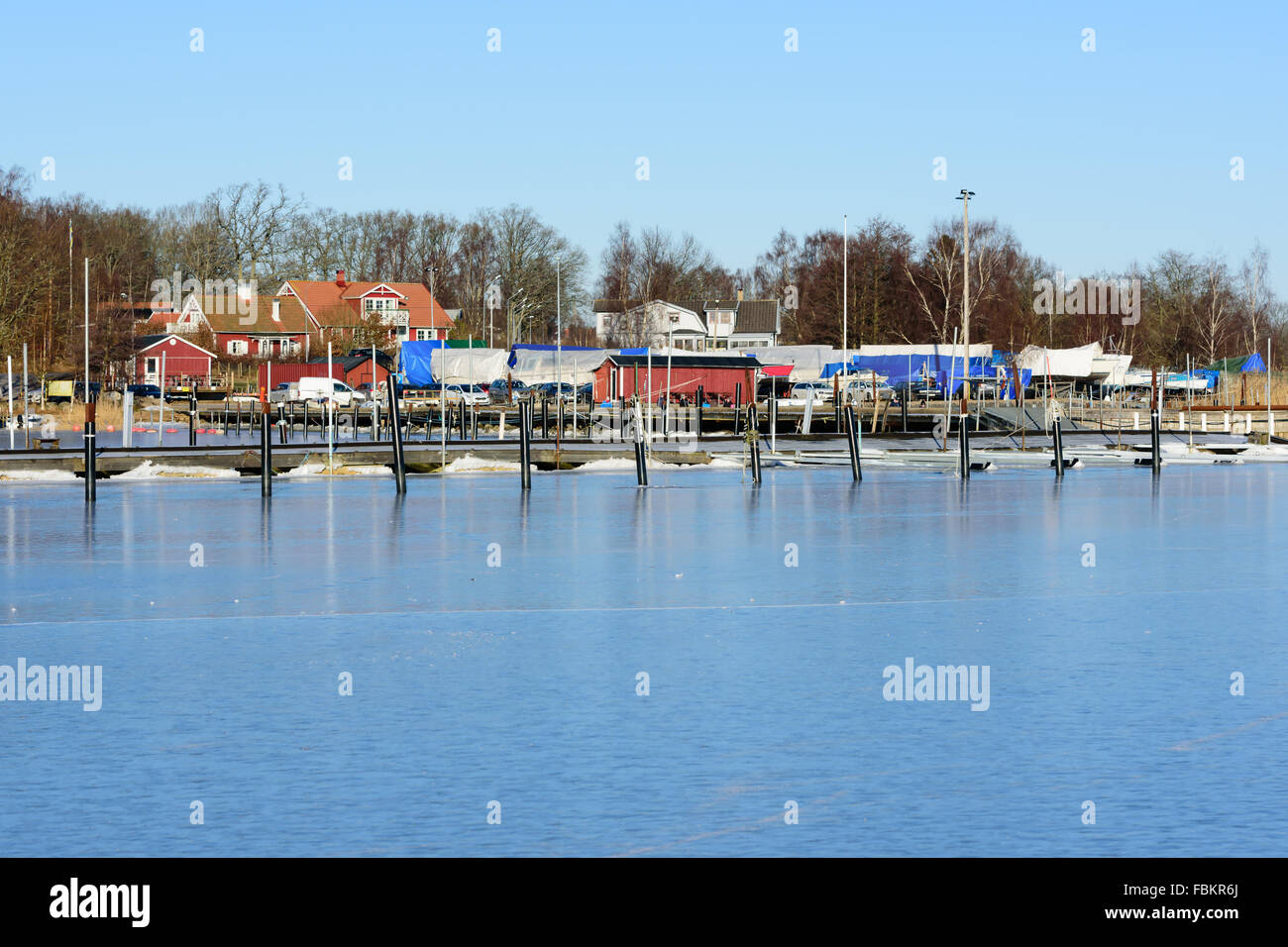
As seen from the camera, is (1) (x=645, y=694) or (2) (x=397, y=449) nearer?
(1) (x=645, y=694)

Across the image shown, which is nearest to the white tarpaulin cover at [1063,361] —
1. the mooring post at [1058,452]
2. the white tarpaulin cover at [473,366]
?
the white tarpaulin cover at [473,366]

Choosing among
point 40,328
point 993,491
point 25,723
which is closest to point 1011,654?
point 25,723

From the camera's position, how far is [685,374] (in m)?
88.8

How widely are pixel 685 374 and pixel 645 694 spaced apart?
78.3 m

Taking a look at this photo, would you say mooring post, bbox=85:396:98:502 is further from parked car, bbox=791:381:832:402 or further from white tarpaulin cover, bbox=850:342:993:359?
white tarpaulin cover, bbox=850:342:993:359

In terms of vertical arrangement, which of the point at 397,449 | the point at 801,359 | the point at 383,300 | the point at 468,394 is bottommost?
the point at 397,449

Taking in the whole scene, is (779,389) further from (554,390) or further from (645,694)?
(645,694)

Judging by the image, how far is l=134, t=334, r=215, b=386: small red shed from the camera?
4781 inches

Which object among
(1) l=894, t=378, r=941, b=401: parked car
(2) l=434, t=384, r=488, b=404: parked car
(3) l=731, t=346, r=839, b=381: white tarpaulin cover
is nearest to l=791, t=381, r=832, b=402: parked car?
(1) l=894, t=378, r=941, b=401: parked car

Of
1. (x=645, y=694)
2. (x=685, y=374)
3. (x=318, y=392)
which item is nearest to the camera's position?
(x=645, y=694)

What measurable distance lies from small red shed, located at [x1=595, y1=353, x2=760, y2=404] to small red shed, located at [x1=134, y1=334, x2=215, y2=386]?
43.5 metres

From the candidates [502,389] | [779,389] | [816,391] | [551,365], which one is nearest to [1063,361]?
[779,389]

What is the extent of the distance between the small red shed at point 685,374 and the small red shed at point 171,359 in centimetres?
4353
